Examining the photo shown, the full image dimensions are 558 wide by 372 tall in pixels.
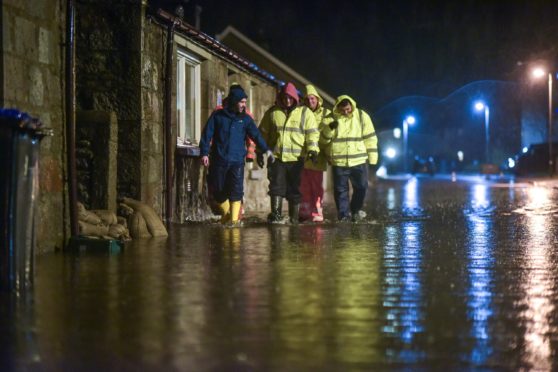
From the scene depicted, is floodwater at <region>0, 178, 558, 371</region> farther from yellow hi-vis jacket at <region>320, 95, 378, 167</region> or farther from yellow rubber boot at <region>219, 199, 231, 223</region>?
yellow hi-vis jacket at <region>320, 95, 378, 167</region>

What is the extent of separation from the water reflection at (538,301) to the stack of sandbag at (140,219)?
14.1ft

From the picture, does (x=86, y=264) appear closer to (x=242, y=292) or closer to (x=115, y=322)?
(x=242, y=292)

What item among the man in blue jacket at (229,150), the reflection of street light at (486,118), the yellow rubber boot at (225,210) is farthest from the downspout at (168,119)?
the reflection of street light at (486,118)

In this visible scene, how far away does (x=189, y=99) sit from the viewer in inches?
623

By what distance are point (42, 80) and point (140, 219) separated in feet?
8.05

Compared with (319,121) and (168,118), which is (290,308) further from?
(319,121)

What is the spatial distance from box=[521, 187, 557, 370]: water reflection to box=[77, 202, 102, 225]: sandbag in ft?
14.9

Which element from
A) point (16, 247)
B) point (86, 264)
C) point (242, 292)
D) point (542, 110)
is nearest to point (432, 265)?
point (242, 292)

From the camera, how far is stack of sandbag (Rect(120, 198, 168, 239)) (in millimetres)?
11258

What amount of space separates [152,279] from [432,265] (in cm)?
257

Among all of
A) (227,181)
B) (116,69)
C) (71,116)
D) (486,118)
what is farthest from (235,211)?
(486,118)

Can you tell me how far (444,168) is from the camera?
8669cm

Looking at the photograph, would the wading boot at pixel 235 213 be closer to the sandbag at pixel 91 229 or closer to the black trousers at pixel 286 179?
the black trousers at pixel 286 179

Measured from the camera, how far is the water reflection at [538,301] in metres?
4.91
